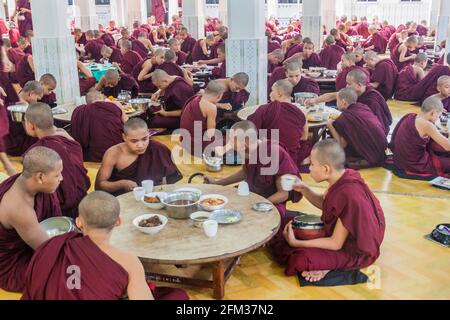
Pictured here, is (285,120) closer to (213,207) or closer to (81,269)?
(213,207)

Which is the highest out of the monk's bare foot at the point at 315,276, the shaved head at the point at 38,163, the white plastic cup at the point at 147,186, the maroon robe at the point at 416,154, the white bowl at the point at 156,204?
the shaved head at the point at 38,163

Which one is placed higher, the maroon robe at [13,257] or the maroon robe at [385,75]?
the maroon robe at [385,75]

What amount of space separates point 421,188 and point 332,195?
2560 millimetres

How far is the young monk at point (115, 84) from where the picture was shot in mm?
8211

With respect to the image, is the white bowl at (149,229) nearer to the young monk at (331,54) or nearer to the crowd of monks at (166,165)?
the crowd of monks at (166,165)

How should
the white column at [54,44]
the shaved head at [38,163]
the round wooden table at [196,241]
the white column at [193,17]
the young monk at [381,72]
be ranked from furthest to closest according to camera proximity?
1. the white column at [193,17]
2. the young monk at [381,72]
3. the white column at [54,44]
4. the shaved head at [38,163]
5. the round wooden table at [196,241]

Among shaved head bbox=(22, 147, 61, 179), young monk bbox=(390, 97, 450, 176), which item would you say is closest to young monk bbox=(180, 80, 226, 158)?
young monk bbox=(390, 97, 450, 176)

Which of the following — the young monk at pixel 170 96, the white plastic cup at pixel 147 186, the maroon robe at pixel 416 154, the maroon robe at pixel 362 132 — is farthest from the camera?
the young monk at pixel 170 96

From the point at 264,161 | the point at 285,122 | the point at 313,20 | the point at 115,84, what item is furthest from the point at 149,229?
the point at 313,20

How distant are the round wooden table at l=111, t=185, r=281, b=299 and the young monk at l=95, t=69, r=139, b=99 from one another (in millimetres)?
4450

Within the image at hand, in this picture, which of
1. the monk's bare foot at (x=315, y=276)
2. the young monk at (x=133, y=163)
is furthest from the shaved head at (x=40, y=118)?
the monk's bare foot at (x=315, y=276)

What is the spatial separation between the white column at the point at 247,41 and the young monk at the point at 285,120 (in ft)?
6.70

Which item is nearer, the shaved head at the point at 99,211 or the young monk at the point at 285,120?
the shaved head at the point at 99,211

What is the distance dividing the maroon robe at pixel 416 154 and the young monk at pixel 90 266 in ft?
14.1
